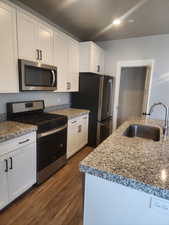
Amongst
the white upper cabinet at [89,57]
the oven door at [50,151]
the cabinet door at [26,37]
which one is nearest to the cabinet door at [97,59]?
the white upper cabinet at [89,57]

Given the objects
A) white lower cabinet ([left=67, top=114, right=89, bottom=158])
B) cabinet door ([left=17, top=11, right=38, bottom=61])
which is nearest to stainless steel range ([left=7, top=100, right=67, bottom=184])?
white lower cabinet ([left=67, top=114, right=89, bottom=158])

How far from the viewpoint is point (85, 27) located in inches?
118

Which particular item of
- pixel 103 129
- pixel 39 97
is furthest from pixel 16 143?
pixel 103 129

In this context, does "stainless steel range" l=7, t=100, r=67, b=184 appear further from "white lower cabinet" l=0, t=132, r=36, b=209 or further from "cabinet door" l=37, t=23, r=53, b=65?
"cabinet door" l=37, t=23, r=53, b=65

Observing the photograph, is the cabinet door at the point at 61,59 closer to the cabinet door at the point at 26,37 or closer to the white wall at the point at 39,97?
the white wall at the point at 39,97

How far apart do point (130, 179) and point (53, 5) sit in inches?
101

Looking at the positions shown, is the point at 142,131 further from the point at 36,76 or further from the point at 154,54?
the point at 154,54

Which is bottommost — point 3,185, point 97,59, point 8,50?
point 3,185

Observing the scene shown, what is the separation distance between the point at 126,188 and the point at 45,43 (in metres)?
2.32

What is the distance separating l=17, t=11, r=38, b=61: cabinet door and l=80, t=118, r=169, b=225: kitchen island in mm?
1709

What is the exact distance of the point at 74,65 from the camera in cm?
320

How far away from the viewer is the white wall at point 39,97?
2.11 m

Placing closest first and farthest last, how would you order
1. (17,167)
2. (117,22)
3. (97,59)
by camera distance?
1. (17,167)
2. (117,22)
3. (97,59)

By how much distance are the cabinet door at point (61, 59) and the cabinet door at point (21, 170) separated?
1.37 m
